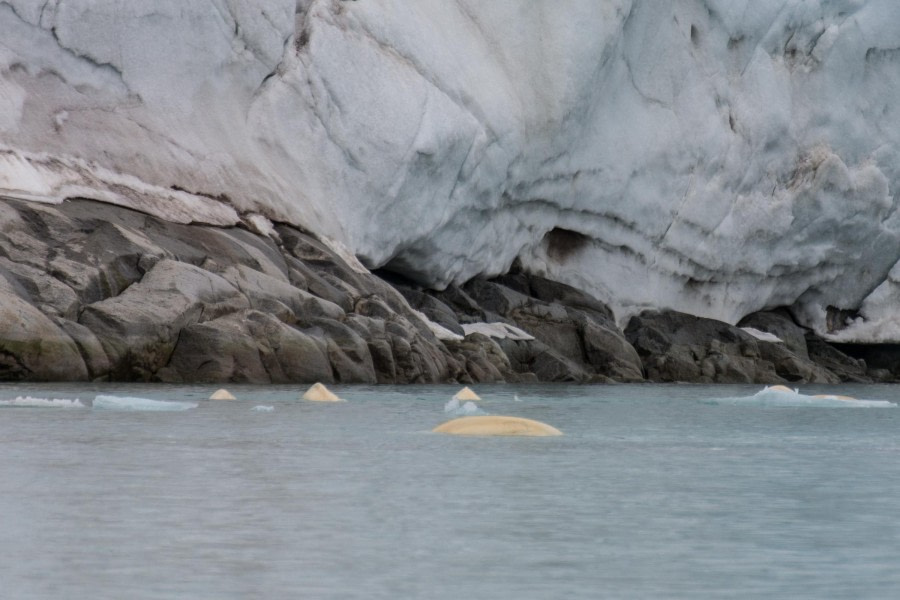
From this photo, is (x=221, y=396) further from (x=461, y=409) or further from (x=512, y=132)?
(x=512, y=132)

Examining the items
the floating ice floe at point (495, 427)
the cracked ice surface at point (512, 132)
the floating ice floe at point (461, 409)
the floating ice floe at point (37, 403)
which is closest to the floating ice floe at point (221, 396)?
the floating ice floe at point (37, 403)

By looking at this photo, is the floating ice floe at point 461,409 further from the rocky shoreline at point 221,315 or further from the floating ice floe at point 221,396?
the rocky shoreline at point 221,315

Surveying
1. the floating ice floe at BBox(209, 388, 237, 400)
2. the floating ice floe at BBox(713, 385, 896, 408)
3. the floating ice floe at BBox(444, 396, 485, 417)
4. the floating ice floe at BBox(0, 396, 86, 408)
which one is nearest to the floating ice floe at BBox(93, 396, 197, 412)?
the floating ice floe at BBox(0, 396, 86, 408)

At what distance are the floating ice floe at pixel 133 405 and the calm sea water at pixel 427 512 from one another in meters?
0.74

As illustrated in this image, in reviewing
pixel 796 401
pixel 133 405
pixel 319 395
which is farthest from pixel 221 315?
pixel 796 401

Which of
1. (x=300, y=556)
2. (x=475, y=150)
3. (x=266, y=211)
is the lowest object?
(x=300, y=556)

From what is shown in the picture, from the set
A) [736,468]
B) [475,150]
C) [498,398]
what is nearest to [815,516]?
[736,468]

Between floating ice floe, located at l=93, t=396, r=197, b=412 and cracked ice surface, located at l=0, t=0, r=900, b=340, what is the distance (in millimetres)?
7762

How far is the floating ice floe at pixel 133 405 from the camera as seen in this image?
13148mm

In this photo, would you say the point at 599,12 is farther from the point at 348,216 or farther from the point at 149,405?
the point at 149,405

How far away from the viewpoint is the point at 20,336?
1700 centimetres

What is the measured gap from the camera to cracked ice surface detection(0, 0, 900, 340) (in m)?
23.4

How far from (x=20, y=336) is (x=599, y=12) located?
17.2 metres

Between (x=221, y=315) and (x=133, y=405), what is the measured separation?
6.50 m
